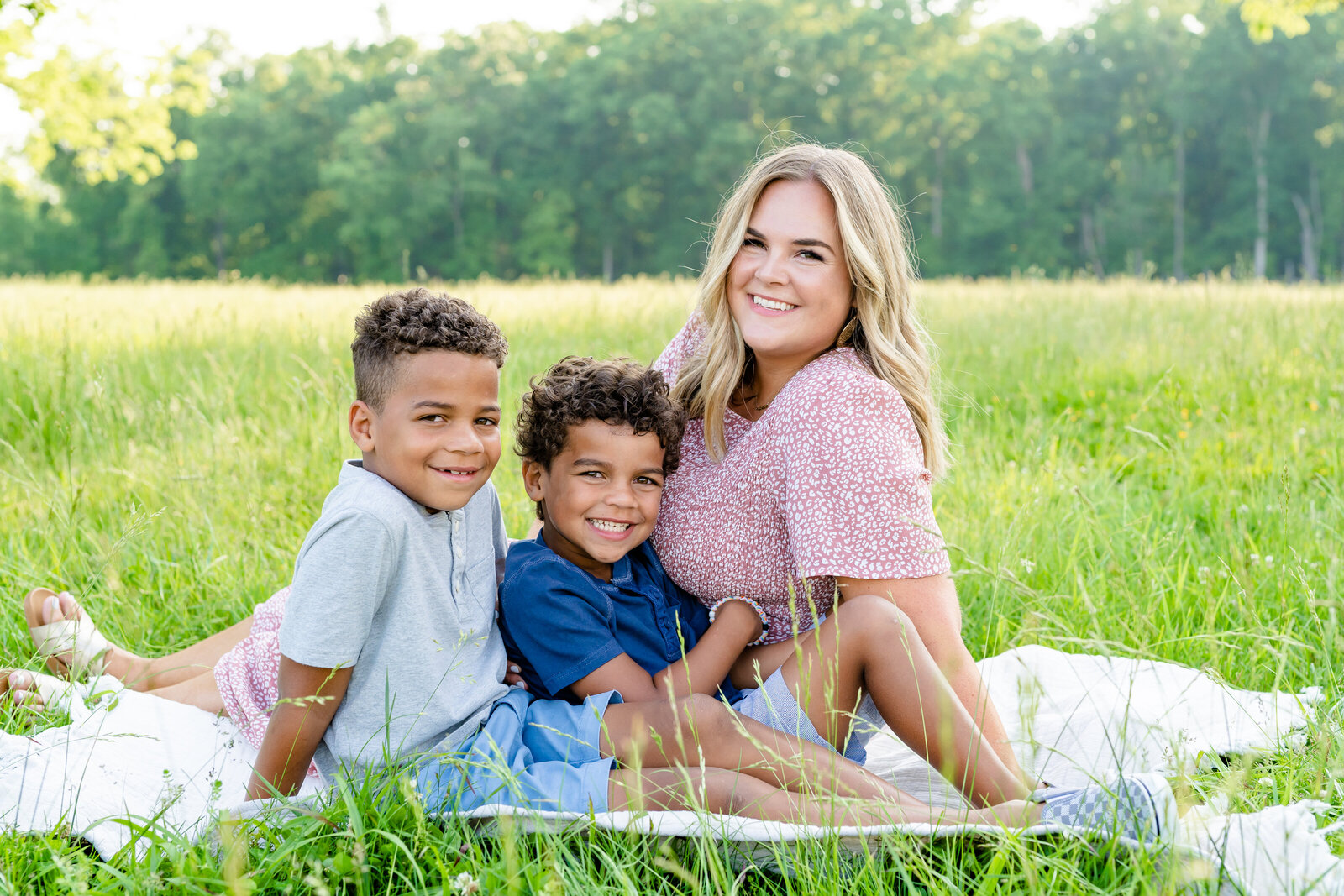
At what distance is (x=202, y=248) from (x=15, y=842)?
4669 cm

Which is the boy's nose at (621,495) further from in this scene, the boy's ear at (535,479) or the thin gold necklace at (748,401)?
the thin gold necklace at (748,401)

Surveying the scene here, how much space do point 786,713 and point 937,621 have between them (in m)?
0.41

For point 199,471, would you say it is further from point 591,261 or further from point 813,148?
point 591,261

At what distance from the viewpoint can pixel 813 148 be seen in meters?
2.60

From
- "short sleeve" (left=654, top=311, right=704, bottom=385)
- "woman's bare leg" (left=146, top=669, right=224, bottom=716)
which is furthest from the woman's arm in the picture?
"woman's bare leg" (left=146, top=669, right=224, bottom=716)

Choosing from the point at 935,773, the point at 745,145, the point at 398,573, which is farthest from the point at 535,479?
the point at 745,145

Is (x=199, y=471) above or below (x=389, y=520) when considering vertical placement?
below

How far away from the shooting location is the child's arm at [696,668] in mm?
2203

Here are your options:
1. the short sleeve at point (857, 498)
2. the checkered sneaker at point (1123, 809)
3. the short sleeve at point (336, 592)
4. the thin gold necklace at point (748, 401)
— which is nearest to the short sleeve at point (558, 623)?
the short sleeve at point (336, 592)

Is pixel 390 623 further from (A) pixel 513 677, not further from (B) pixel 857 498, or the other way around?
(B) pixel 857 498

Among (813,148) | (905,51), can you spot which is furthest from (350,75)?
(813,148)

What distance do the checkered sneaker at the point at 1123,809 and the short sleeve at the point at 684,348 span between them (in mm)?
1602

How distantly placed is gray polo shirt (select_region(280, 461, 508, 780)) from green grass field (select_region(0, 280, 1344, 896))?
232 millimetres

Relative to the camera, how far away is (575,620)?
2.24m
